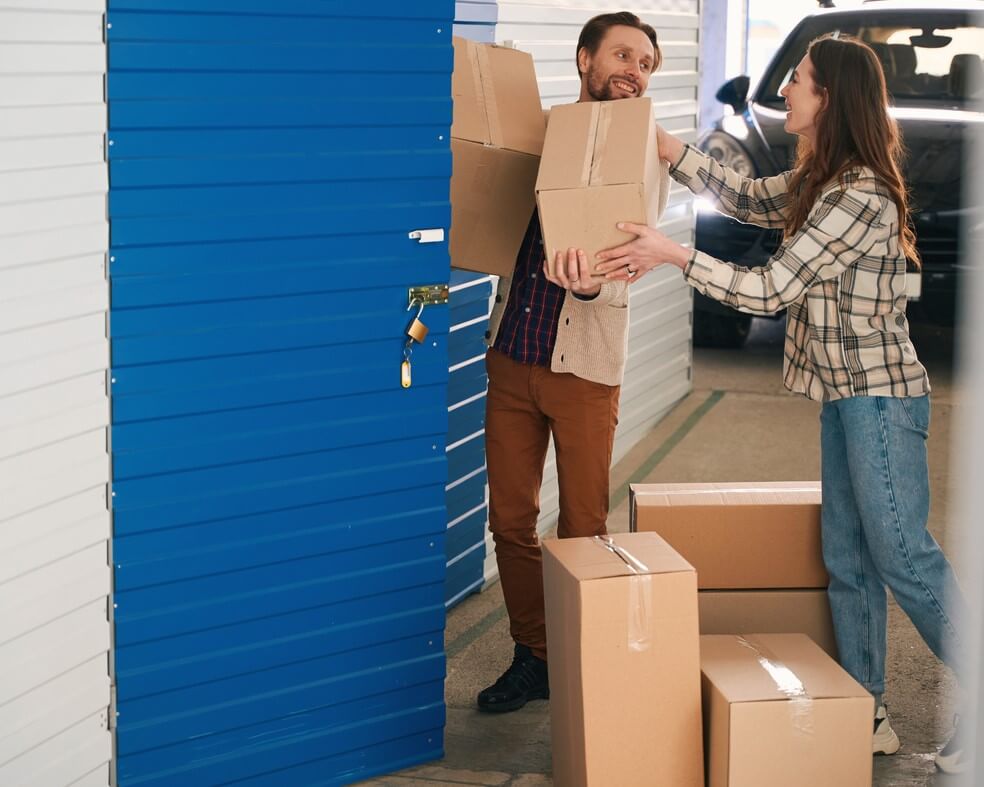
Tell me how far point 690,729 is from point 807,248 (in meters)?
1.03

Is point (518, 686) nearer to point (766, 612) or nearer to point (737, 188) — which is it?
point (766, 612)

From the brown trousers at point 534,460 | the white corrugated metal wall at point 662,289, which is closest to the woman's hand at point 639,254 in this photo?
the brown trousers at point 534,460

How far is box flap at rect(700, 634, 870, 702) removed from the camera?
282 cm

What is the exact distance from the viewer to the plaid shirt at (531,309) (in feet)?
11.2

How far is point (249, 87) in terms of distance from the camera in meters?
2.76

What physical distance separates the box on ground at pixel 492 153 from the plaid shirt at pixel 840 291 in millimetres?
513

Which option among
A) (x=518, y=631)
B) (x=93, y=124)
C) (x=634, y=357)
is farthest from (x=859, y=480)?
(x=634, y=357)

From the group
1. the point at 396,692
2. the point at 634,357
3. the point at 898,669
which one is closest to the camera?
the point at 396,692

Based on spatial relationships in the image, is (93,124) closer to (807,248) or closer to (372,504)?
(372,504)

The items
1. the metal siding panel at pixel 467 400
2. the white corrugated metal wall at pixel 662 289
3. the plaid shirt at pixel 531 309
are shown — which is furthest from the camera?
the white corrugated metal wall at pixel 662 289

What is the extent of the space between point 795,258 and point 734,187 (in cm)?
53

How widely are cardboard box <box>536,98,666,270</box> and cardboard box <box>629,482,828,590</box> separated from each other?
750 mm

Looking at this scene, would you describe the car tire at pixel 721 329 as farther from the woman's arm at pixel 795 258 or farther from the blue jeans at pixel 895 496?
the woman's arm at pixel 795 258

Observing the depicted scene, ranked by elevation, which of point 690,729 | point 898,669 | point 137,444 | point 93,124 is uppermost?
point 93,124
